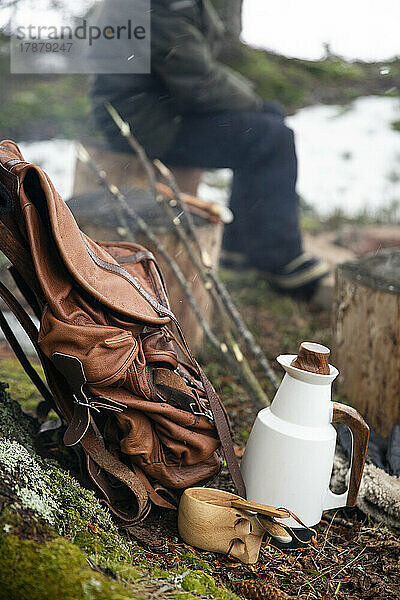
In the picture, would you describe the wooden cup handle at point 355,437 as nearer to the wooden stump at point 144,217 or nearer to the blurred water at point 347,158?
the wooden stump at point 144,217

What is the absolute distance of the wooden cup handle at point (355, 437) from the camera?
64.7 inches

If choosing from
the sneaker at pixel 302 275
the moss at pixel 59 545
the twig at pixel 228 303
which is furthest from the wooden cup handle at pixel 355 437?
the sneaker at pixel 302 275

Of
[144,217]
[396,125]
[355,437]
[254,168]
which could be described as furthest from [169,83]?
[396,125]

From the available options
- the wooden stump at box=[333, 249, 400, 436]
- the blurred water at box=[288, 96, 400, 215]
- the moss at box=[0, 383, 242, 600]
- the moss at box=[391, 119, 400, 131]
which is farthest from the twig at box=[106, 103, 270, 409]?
the moss at box=[391, 119, 400, 131]

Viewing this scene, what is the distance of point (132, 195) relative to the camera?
3533 mm

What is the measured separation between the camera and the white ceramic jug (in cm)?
158

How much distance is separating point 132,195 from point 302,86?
14.1 feet

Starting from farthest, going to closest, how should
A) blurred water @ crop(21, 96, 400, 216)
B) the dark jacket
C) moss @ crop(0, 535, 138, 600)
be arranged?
1. blurred water @ crop(21, 96, 400, 216)
2. the dark jacket
3. moss @ crop(0, 535, 138, 600)

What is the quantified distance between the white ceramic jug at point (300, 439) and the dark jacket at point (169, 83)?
2.61 metres

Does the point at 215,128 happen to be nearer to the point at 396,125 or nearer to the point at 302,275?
the point at 302,275

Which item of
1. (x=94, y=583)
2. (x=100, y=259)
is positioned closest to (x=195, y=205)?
(x=100, y=259)

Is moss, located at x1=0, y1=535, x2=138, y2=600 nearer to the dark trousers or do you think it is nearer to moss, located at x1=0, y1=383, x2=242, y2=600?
moss, located at x1=0, y1=383, x2=242, y2=600

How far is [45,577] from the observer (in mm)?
1102

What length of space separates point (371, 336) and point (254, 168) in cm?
233
